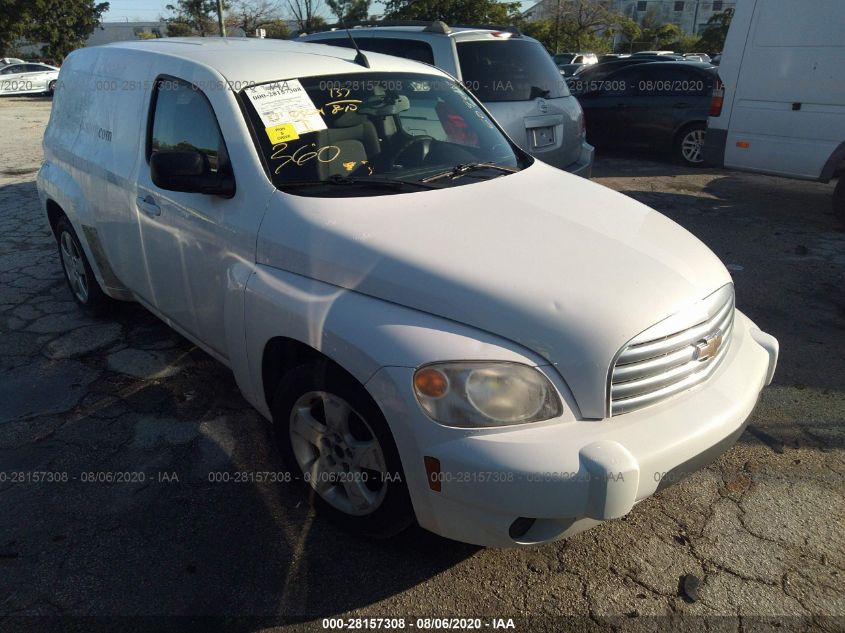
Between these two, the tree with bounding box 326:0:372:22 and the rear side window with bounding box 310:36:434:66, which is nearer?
the rear side window with bounding box 310:36:434:66

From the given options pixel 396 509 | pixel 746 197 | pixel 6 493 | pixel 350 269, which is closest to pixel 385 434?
pixel 396 509

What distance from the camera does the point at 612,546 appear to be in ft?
8.33

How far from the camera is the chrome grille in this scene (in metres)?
2.05

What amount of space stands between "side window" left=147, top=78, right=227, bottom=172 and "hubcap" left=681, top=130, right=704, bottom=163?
8546 mm

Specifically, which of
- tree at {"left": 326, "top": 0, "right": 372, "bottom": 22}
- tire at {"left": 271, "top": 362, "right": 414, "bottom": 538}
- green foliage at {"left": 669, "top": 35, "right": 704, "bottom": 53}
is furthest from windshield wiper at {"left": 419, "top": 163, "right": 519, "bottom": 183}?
green foliage at {"left": 669, "top": 35, "right": 704, "bottom": 53}

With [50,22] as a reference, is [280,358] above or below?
below

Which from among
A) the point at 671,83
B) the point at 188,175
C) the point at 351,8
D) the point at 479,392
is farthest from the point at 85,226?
the point at 351,8

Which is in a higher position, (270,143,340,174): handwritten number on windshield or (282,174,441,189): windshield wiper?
(270,143,340,174): handwritten number on windshield

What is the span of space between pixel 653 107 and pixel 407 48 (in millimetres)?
5351

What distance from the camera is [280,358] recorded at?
263 centimetres

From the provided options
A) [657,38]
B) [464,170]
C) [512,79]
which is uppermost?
[657,38]

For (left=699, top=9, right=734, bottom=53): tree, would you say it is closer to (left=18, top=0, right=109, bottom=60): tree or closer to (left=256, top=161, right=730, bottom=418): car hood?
(left=18, top=0, right=109, bottom=60): tree

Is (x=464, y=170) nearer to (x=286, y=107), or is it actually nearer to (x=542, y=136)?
(x=286, y=107)

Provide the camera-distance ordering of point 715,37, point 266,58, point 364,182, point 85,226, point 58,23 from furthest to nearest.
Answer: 1. point 715,37
2. point 58,23
3. point 85,226
4. point 266,58
5. point 364,182
